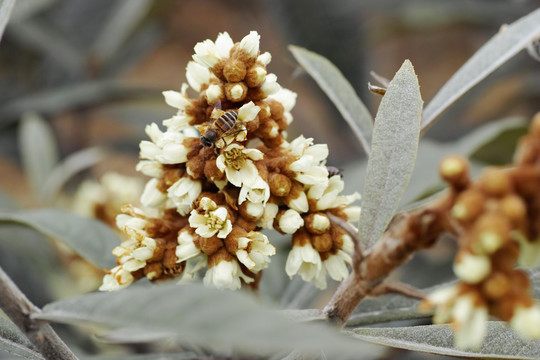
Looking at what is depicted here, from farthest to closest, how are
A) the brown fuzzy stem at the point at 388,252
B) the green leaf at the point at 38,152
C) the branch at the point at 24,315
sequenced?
1. the green leaf at the point at 38,152
2. the branch at the point at 24,315
3. the brown fuzzy stem at the point at 388,252

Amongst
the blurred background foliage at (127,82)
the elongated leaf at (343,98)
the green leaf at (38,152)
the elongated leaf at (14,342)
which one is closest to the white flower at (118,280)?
the elongated leaf at (14,342)

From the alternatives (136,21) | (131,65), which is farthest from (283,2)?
(131,65)

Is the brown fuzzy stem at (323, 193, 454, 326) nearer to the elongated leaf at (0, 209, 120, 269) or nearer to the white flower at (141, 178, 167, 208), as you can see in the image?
the white flower at (141, 178, 167, 208)

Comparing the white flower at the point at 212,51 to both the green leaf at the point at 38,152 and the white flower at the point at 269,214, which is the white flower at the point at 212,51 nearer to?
the white flower at the point at 269,214

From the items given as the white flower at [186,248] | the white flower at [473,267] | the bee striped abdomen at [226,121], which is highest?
the bee striped abdomen at [226,121]

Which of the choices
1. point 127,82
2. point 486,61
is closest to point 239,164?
point 486,61

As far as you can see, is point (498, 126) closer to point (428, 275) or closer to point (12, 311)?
point (428, 275)

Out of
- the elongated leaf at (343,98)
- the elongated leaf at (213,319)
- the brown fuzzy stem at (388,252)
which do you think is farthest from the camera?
the elongated leaf at (343,98)
